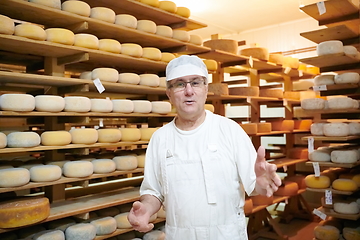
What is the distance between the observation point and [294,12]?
208 inches

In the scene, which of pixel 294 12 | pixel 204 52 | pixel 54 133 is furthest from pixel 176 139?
pixel 294 12

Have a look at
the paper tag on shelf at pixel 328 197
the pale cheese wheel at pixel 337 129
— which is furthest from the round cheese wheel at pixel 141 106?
the paper tag on shelf at pixel 328 197

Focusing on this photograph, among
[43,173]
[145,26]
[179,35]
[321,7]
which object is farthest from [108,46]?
[321,7]

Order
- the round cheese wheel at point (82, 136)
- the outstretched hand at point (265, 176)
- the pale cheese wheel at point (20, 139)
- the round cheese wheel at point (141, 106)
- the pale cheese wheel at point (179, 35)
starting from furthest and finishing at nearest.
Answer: the pale cheese wheel at point (179, 35) → the round cheese wheel at point (141, 106) → the round cheese wheel at point (82, 136) → the pale cheese wheel at point (20, 139) → the outstretched hand at point (265, 176)

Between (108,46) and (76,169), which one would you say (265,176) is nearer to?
(76,169)

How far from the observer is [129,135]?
2842 millimetres

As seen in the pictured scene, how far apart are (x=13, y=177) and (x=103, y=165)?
0.68 metres

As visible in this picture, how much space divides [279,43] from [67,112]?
15.0 ft

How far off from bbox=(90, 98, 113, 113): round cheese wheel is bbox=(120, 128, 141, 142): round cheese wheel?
0.25 metres

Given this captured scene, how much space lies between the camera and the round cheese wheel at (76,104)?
8.05ft

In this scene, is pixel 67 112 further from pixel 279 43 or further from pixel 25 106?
pixel 279 43

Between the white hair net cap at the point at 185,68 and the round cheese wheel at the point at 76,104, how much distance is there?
1061 mm

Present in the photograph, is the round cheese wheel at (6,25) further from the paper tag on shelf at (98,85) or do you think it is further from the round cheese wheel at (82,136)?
the round cheese wheel at (82,136)

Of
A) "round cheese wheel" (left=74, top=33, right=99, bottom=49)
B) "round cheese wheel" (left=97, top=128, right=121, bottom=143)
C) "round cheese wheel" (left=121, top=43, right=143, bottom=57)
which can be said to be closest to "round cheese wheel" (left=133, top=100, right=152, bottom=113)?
"round cheese wheel" (left=97, top=128, right=121, bottom=143)
